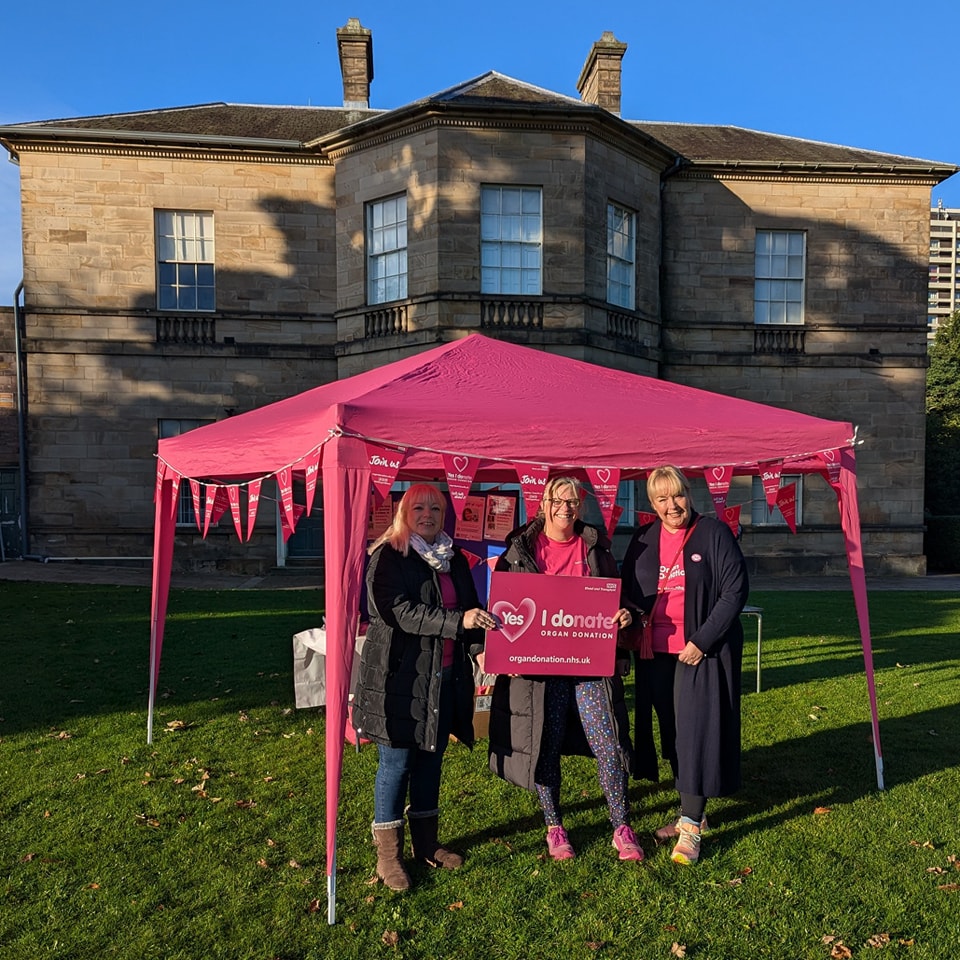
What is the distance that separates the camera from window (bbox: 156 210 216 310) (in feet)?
56.9

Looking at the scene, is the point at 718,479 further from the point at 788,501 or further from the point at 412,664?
the point at 412,664

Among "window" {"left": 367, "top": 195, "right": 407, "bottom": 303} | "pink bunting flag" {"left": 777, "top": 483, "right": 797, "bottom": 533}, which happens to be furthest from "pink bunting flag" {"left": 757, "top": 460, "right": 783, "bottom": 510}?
"window" {"left": 367, "top": 195, "right": 407, "bottom": 303}

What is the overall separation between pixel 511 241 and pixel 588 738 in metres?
13.1

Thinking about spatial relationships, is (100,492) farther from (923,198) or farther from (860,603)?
(923,198)

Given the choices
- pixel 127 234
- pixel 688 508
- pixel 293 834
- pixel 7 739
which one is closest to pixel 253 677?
pixel 7 739

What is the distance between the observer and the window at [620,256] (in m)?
16.5

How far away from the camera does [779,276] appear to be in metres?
18.3

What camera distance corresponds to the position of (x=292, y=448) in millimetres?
4652

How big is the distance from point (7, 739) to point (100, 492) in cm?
1206

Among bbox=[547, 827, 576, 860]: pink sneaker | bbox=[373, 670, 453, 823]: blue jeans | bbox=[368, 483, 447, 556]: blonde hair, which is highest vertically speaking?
bbox=[368, 483, 447, 556]: blonde hair

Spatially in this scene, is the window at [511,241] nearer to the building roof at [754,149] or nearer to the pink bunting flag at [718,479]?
the building roof at [754,149]

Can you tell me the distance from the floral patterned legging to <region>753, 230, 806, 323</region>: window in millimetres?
15960

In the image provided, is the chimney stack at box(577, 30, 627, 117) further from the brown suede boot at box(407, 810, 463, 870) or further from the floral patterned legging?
the brown suede boot at box(407, 810, 463, 870)

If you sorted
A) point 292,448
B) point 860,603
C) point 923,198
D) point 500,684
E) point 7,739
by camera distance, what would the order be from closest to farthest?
1. point 500,684
2. point 292,448
3. point 860,603
4. point 7,739
5. point 923,198
